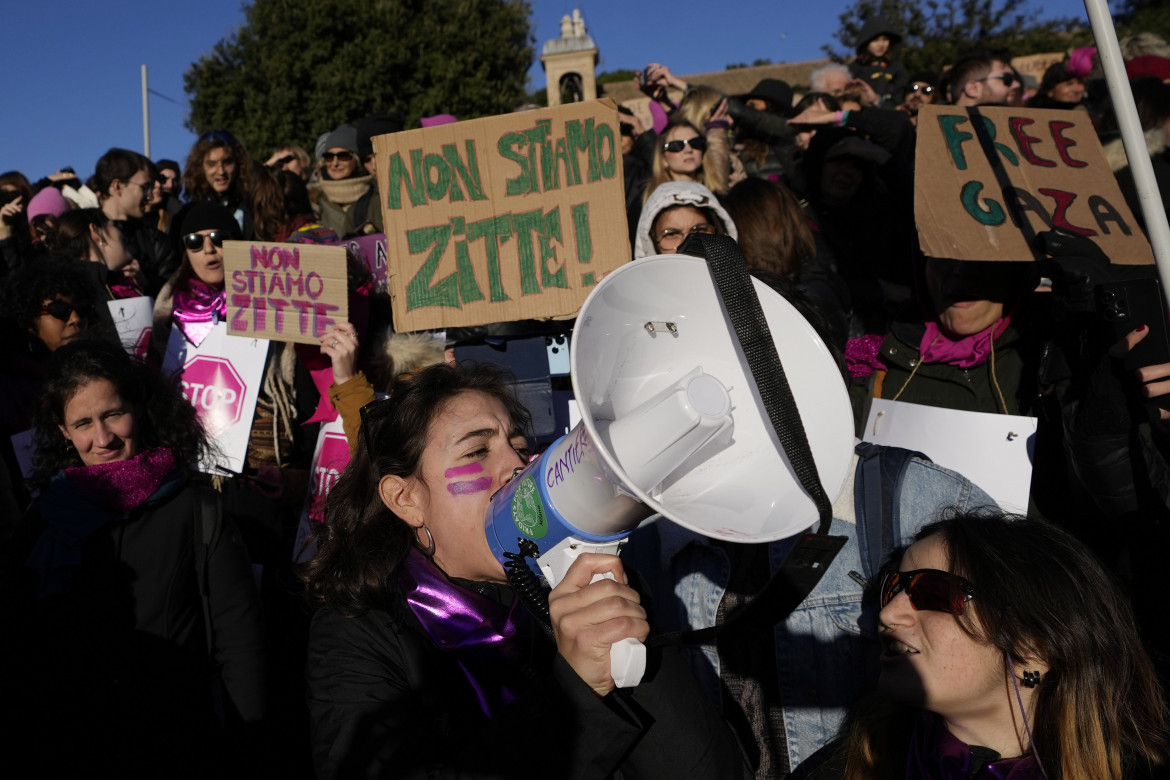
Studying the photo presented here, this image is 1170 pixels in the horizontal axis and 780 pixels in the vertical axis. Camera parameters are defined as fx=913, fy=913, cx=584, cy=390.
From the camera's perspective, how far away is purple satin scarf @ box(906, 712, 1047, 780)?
168cm

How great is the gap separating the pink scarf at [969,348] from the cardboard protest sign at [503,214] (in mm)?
1007

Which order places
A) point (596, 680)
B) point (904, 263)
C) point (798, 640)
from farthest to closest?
1. point (904, 263)
2. point (798, 640)
3. point (596, 680)

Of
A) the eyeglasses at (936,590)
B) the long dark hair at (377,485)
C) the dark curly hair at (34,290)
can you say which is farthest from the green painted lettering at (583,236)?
the dark curly hair at (34,290)

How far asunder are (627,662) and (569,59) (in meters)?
28.0

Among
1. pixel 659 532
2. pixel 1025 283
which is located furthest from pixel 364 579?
pixel 1025 283

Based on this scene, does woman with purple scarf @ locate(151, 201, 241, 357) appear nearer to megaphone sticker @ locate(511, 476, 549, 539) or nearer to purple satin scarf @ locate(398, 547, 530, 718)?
purple satin scarf @ locate(398, 547, 530, 718)

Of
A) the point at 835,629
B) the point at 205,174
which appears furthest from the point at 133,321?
the point at 835,629

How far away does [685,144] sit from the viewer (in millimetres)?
4410

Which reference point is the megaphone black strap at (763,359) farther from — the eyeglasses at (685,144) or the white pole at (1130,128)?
the eyeglasses at (685,144)

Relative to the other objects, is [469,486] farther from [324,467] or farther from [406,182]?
[324,467]

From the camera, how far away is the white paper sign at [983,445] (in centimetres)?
239

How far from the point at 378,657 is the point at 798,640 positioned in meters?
0.93

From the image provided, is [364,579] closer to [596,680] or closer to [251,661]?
[596,680]

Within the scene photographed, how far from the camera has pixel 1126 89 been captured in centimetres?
162
